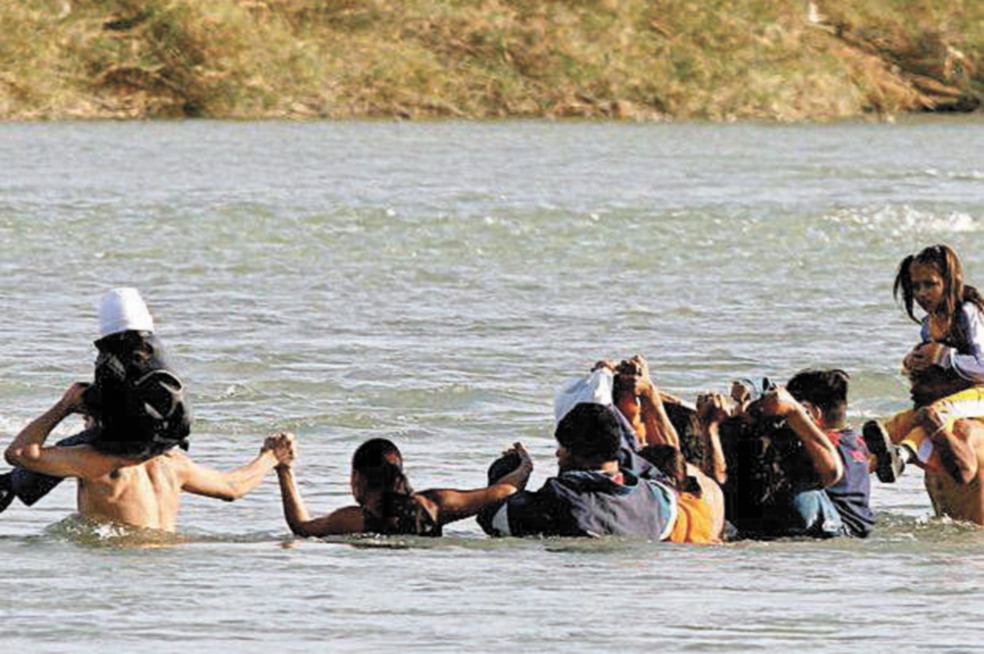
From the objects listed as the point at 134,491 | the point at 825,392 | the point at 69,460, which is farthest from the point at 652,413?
the point at 69,460

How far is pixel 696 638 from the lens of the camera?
8.92 m

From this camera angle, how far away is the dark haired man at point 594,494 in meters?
10.2

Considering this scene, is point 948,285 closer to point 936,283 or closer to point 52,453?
point 936,283

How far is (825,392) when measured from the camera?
35.8 ft

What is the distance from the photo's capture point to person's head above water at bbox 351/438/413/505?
10.4m

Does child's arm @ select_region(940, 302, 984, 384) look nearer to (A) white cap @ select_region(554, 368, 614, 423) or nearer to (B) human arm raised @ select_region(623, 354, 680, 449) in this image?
(B) human arm raised @ select_region(623, 354, 680, 449)

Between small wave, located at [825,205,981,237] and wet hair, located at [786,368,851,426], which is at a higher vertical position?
wet hair, located at [786,368,851,426]

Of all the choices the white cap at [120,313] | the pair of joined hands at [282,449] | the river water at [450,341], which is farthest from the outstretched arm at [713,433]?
the white cap at [120,313]

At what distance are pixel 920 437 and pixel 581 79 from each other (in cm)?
5232

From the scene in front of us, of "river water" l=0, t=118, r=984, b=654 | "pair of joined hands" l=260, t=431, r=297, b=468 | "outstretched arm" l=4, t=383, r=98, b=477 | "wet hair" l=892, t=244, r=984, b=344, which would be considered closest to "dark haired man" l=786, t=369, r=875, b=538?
"river water" l=0, t=118, r=984, b=654

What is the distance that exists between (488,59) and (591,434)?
174 ft

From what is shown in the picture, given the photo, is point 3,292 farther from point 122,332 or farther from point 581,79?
point 581,79

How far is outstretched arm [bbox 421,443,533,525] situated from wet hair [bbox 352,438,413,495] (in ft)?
0.62

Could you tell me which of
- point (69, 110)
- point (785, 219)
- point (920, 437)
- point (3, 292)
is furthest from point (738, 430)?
point (69, 110)
